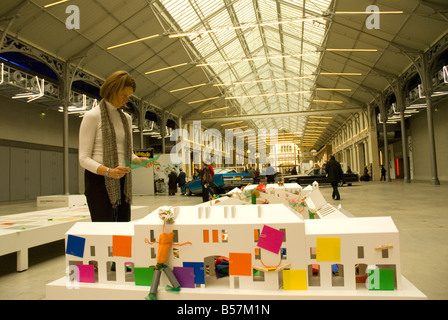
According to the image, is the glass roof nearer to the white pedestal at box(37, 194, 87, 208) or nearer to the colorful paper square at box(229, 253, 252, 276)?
the white pedestal at box(37, 194, 87, 208)

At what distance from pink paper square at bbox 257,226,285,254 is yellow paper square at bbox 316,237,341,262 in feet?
0.54

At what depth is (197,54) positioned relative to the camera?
20406 mm

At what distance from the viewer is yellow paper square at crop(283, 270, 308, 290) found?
4.57 ft

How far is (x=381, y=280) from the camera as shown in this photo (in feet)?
4.49

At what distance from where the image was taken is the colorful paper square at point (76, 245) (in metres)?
1.67

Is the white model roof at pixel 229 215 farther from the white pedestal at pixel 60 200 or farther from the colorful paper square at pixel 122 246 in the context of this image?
the white pedestal at pixel 60 200

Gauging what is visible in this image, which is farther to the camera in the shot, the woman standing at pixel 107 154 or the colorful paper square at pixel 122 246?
the woman standing at pixel 107 154

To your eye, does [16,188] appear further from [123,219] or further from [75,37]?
[123,219]

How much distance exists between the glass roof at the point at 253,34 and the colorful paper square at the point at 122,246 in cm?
1369

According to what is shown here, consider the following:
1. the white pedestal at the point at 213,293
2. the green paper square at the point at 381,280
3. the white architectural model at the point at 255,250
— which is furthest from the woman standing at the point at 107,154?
the green paper square at the point at 381,280

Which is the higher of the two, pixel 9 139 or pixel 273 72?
pixel 273 72

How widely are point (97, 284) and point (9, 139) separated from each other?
18.7 meters

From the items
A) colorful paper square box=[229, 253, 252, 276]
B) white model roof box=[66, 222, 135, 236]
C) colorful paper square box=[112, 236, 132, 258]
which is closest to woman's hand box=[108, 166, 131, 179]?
white model roof box=[66, 222, 135, 236]
